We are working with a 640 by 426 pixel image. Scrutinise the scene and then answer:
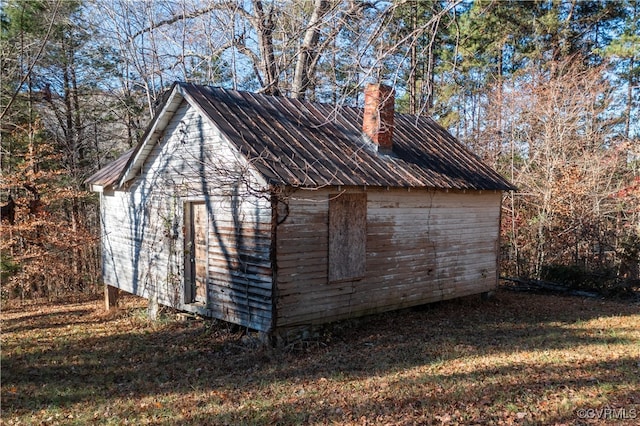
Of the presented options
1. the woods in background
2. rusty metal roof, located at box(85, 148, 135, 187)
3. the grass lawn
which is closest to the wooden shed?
rusty metal roof, located at box(85, 148, 135, 187)

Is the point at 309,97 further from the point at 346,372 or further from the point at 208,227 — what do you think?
the point at 346,372

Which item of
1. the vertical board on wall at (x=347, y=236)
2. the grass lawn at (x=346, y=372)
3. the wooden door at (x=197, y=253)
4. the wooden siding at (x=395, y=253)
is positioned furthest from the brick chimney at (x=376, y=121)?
the wooden door at (x=197, y=253)

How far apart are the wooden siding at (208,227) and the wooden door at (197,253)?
19cm

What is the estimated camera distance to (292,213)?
28.3ft

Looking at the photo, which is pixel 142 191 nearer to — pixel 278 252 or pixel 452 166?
pixel 278 252

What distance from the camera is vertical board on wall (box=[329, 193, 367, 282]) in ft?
30.3

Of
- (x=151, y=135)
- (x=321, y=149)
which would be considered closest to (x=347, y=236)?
(x=321, y=149)

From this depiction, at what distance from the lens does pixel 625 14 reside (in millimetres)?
20047

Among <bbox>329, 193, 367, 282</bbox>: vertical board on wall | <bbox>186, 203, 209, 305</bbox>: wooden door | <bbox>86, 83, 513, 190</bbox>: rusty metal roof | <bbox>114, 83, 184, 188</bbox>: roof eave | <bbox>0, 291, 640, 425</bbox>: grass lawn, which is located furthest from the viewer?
<bbox>186, 203, 209, 305</bbox>: wooden door

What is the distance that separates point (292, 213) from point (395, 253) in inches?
115

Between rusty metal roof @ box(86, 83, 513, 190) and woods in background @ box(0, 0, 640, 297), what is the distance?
13.2 ft

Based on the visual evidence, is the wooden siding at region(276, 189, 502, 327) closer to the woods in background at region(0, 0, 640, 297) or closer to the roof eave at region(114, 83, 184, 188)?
the roof eave at region(114, 83, 184, 188)

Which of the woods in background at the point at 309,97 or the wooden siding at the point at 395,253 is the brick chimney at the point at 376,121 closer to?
the wooden siding at the point at 395,253

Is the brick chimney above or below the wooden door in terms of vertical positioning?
above
